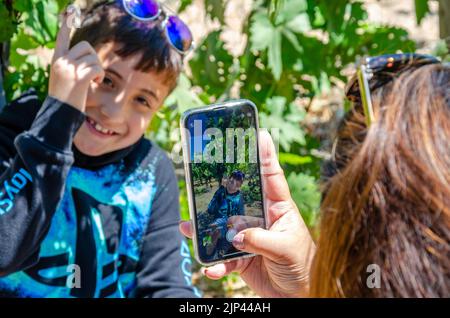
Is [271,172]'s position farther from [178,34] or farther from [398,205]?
[178,34]

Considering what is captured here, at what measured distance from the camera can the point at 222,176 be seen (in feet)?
4.03

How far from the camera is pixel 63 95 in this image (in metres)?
1.51

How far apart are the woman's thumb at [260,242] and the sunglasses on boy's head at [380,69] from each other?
12.5 inches

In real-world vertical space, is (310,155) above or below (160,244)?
above

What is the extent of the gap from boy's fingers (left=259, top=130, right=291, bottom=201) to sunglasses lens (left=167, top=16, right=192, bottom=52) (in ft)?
1.98

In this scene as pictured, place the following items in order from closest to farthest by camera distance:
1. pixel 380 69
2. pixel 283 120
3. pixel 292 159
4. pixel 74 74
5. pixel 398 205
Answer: pixel 398 205 → pixel 380 69 → pixel 74 74 → pixel 292 159 → pixel 283 120

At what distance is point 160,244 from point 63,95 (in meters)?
0.50

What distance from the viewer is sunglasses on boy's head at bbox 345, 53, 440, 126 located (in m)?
0.91

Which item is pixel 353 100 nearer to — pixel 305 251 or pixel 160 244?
pixel 305 251

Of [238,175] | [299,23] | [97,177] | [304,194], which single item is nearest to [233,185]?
[238,175]

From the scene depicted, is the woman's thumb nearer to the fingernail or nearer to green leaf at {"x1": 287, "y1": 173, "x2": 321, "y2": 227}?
the fingernail

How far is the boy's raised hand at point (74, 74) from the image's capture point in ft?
4.95

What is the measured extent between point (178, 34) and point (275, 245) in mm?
769

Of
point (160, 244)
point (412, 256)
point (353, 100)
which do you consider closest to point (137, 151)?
point (160, 244)
